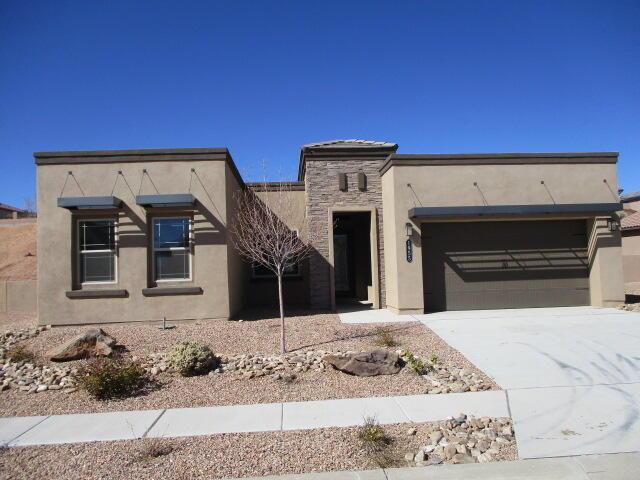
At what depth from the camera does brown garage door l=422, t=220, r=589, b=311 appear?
1348 centimetres

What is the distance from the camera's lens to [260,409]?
6148mm

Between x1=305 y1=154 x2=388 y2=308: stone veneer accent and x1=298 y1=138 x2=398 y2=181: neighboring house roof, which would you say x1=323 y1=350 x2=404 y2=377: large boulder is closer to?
x1=305 y1=154 x2=388 y2=308: stone veneer accent

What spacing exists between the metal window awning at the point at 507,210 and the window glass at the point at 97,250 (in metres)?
8.23

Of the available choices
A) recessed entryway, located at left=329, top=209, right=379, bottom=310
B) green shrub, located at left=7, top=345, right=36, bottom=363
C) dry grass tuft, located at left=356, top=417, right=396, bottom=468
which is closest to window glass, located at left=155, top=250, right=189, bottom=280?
green shrub, located at left=7, top=345, right=36, bottom=363

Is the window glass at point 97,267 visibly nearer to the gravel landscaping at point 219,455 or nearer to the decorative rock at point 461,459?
the gravel landscaping at point 219,455

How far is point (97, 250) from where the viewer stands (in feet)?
40.1

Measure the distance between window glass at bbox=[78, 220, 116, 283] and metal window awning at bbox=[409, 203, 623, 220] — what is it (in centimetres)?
823

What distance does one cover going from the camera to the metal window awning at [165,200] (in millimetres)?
11625

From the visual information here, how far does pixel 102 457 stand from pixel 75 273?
27.8 ft

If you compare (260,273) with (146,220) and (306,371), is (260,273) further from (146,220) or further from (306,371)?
(306,371)

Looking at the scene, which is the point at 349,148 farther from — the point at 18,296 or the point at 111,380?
A: the point at 18,296

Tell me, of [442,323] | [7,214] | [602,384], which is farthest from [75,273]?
[7,214]

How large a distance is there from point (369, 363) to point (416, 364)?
0.78 metres

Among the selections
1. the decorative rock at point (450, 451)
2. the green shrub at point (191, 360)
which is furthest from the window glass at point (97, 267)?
the decorative rock at point (450, 451)
